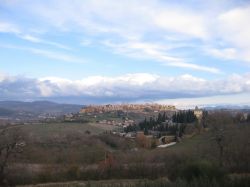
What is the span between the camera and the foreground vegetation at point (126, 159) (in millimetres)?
28609

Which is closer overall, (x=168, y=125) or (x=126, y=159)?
(x=126, y=159)

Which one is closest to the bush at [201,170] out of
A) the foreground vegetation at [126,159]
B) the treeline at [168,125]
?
the foreground vegetation at [126,159]

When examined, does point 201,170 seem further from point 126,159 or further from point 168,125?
point 168,125

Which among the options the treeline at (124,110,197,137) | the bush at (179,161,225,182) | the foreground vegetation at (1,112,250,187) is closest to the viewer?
the bush at (179,161,225,182)

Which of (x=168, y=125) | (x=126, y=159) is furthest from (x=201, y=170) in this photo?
(x=168, y=125)

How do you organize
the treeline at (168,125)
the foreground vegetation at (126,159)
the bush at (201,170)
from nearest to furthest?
1. the bush at (201,170)
2. the foreground vegetation at (126,159)
3. the treeline at (168,125)

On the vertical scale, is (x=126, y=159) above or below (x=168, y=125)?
below

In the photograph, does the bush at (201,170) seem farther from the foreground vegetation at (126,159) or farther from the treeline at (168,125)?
the treeline at (168,125)

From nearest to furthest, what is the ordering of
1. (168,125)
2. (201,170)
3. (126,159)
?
(201,170)
(126,159)
(168,125)

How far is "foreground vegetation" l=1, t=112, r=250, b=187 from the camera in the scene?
93.9 ft

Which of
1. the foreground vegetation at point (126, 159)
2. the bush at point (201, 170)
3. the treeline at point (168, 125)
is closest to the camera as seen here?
the bush at point (201, 170)

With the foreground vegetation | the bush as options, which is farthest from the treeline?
the bush

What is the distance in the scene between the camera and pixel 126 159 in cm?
6444

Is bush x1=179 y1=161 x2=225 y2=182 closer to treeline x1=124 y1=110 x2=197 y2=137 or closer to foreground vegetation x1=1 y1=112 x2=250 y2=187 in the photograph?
foreground vegetation x1=1 y1=112 x2=250 y2=187
